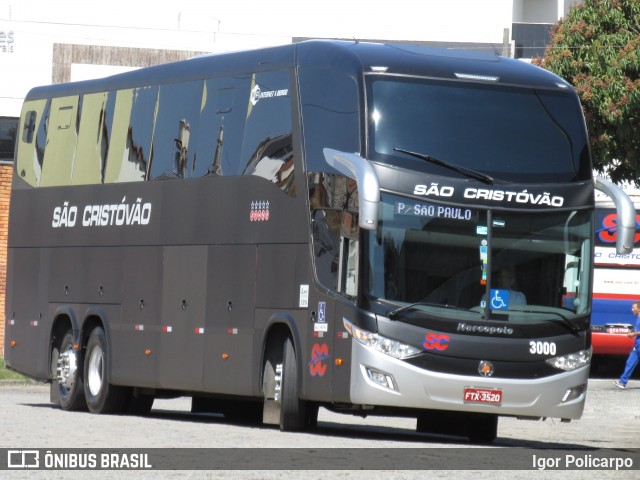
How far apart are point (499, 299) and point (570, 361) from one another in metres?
1.00

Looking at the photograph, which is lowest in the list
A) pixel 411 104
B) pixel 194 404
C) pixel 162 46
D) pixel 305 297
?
pixel 194 404

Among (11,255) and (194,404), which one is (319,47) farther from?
(11,255)

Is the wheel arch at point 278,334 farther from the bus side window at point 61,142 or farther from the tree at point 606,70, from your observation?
the tree at point 606,70

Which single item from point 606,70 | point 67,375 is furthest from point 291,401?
point 606,70

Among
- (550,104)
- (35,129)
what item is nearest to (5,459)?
(550,104)

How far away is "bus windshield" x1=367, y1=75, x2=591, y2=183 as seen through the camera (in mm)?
16547

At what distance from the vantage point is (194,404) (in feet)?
72.3

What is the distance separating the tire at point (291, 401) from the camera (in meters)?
17.3

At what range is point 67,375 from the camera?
22.2 metres

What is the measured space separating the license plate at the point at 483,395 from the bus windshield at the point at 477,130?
2.12 meters

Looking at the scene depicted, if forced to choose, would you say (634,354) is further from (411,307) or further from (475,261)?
(411,307)

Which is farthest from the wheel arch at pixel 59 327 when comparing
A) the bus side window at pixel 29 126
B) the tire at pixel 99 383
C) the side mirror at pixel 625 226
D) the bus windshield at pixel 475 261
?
the side mirror at pixel 625 226

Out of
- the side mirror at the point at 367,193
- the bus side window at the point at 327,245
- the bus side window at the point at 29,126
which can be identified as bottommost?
the bus side window at the point at 327,245

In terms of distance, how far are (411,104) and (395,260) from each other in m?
1.63
